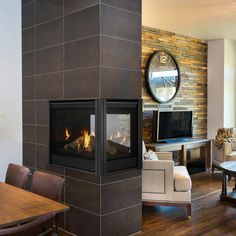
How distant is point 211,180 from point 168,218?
7.71 feet

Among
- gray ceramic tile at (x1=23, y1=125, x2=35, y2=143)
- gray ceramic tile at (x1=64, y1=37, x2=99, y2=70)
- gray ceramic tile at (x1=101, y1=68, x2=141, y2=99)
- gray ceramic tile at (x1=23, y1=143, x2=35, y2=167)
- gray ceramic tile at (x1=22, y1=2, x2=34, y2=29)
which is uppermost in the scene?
gray ceramic tile at (x1=22, y1=2, x2=34, y2=29)

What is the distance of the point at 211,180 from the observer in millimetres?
6105

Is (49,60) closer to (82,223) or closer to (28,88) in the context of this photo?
(28,88)

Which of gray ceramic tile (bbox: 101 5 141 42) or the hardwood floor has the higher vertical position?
gray ceramic tile (bbox: 101 5 141 42)

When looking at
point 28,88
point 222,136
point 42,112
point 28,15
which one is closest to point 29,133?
point 42,112

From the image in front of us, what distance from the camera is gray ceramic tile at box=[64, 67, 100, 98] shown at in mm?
3123

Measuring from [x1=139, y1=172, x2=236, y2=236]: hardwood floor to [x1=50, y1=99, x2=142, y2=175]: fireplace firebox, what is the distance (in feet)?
2.90

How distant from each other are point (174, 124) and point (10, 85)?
3337 mm

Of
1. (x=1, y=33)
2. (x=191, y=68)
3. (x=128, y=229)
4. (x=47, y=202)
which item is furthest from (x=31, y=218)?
(x=191, y=68)

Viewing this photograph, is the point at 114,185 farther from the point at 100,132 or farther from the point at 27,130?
the point at 27,130

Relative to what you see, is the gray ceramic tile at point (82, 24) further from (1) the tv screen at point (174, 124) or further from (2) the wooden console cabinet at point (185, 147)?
(1) the tv screen at point (174, 124)

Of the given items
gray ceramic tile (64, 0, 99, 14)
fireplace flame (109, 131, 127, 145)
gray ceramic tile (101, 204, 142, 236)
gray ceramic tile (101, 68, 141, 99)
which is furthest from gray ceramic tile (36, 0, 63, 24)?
gray ceramic tile (101, 204, 142, 236)

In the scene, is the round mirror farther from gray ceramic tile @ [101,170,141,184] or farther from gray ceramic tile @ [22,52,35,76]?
gray ceramic tile @ [101,170,141,184]

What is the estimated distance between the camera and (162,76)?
20.5 ft
